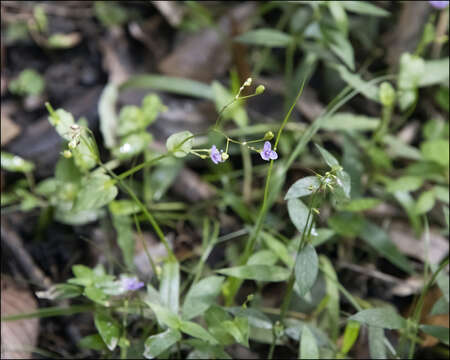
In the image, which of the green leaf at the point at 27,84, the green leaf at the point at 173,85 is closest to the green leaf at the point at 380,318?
the green leaf at the point at 173,85

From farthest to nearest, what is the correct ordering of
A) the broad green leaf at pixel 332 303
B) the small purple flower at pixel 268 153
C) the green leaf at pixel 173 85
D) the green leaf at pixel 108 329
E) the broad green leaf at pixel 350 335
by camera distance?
the green leaf at pixel 173 85 < the broad green leaf at pixel 332 303 < the broad green leaf at pixel 350 335 < the green leaf at pixel 108 329 < the small purple flower at pixel 268 153

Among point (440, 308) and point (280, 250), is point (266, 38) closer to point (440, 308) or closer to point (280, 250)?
point (280, 250)

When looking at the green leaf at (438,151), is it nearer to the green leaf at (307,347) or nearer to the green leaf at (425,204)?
the green leaf at (425,204)

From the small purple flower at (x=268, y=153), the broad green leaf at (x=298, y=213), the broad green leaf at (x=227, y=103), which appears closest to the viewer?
the small purple flower at (x=268, y=153)

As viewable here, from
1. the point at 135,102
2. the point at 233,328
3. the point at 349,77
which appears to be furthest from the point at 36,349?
the point at 349,77

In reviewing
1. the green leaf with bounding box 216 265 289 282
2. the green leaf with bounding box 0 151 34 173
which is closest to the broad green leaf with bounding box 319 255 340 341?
the green leaf with bounding box 216 265 289 282

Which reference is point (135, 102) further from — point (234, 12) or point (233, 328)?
point (233, 328)

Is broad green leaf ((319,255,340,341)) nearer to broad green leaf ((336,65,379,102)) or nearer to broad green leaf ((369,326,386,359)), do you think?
broad green leaf ((369,326,386,359))

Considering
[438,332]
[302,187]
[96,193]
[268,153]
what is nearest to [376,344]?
[438,332]
